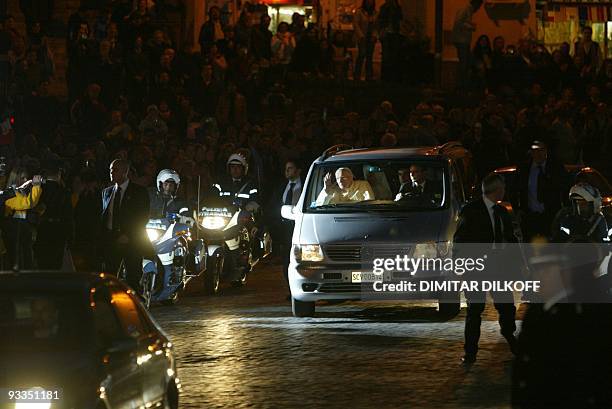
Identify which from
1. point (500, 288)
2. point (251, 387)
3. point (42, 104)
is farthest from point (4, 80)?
point (251, 387)

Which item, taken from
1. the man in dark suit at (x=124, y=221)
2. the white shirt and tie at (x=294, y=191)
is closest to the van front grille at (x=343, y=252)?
the man in dark suit at (x=124, y=221)

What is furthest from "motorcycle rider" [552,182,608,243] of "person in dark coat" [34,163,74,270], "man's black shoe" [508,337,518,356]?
"person in dark coat" [34,163,74,270]

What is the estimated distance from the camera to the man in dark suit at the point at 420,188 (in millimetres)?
19078

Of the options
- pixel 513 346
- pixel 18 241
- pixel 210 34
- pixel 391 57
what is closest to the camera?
pixel 513 346

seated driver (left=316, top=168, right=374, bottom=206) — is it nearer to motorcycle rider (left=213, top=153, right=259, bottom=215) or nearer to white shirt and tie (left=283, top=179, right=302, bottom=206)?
white shirt and tie (left=283, top=179, right=302, bottom=206)

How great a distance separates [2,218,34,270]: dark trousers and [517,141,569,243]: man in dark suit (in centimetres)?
634

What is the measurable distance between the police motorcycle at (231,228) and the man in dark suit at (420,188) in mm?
3254

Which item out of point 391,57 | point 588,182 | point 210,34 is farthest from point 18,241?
point 391,57

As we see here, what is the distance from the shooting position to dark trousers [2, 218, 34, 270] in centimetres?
2119

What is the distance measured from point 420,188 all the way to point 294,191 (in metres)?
2.58

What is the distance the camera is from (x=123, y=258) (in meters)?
18.4

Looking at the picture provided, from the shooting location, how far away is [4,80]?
1149 inches

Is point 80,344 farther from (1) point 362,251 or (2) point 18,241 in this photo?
(2) point 18,241

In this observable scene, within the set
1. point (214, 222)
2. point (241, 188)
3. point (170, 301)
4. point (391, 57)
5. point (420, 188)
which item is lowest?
point (170, 301)
